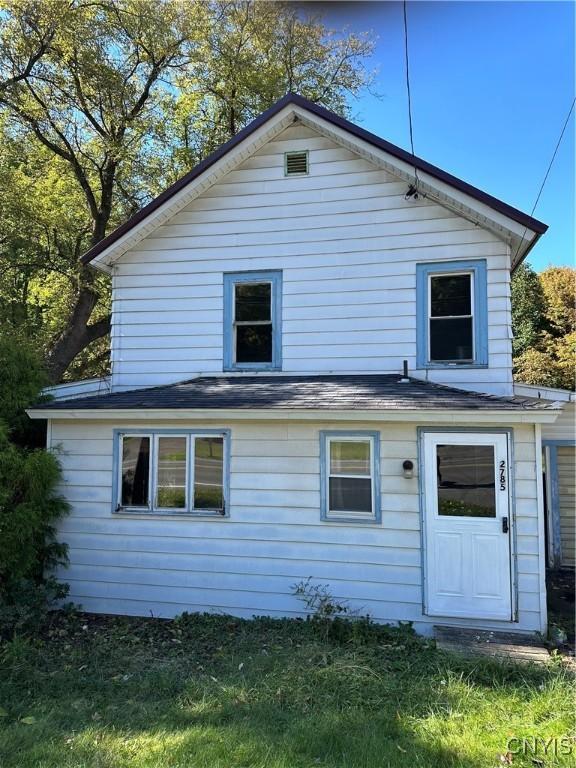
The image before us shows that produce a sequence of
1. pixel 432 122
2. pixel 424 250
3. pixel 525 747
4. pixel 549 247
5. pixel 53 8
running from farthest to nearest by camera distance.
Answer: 1. pixel 549 247
2. pixel 53 8
3. pixel 424 250
4. pixel 432 122
5. pixel 525 747

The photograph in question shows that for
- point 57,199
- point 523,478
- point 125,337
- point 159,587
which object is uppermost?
point 57,199

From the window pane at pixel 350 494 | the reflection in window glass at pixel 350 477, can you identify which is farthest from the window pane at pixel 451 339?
the window pane at pixel 350 494

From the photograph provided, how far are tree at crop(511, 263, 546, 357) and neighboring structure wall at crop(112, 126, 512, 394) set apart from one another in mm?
20049

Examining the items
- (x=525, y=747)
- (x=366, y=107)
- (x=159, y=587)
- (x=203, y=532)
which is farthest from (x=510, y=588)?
(x=366, y=107)

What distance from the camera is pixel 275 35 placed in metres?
17.8

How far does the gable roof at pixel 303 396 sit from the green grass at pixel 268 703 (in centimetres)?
266

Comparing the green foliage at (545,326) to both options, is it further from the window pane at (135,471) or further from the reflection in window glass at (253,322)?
the window pane at (135,471)

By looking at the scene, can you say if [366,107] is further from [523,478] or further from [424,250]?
[523,478]

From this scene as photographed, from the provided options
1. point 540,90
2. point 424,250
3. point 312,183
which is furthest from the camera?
point 312,183

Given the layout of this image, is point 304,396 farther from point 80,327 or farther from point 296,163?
point 80,327

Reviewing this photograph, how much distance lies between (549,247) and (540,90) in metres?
23.4

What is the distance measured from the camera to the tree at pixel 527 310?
2600 centimetres

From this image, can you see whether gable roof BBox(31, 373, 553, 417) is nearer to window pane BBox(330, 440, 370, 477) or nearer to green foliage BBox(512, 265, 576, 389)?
window pane BBox(330, 440, 370, 477)

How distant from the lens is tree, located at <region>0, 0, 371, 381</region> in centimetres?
1574
